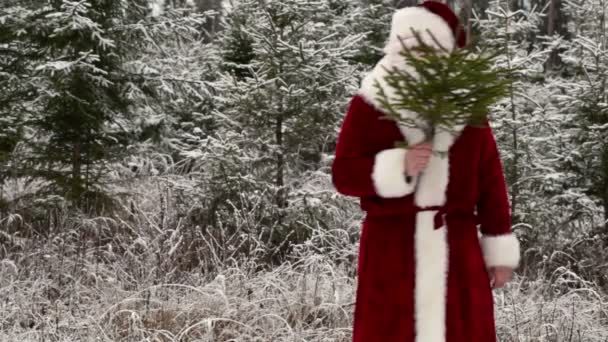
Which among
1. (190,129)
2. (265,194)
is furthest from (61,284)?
(190,129)

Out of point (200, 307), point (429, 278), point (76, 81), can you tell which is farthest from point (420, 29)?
point (76, 81)

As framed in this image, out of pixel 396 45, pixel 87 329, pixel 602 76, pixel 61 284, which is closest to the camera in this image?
pixel 396 45

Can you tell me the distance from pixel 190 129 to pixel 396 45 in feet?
30.2

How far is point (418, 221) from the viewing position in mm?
2504

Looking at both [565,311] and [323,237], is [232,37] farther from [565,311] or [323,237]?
[565,311]

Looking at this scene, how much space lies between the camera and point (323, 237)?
540 cm

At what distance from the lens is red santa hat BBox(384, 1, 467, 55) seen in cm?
243

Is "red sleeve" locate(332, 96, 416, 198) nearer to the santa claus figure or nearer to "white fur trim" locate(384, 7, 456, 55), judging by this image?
the santa claus figure

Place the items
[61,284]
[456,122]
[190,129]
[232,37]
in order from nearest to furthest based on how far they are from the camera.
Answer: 1. [456,122]
2. [61,284]
3. [232,37]
4. [190,129]

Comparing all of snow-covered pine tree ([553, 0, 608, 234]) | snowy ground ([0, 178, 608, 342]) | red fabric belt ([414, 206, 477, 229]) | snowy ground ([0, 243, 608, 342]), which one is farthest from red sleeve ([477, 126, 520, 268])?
snow-covered pine tree ([553, 0, 608, 234])

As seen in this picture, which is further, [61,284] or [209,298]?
[61,284]

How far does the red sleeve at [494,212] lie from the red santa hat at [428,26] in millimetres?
399

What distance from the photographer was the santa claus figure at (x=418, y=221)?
2471 mm

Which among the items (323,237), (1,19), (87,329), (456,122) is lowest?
(87,329)
